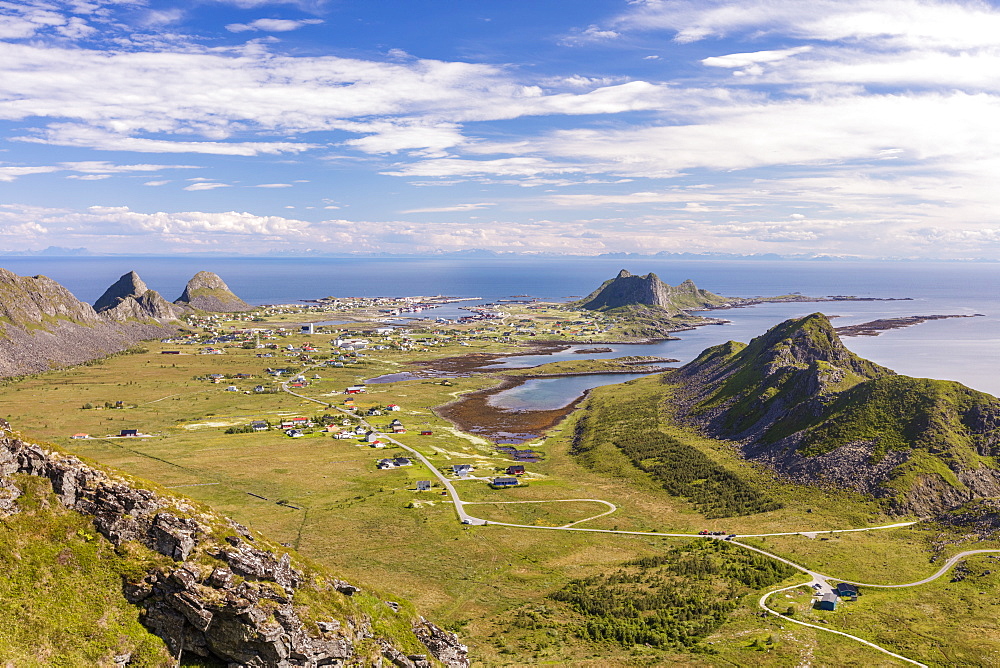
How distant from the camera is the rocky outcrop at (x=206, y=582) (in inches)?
1129

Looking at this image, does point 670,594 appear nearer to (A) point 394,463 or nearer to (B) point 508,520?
(B) point 508,520

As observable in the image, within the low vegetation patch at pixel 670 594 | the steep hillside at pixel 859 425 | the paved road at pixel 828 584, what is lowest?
the low vegetation patch at pixel 670 594

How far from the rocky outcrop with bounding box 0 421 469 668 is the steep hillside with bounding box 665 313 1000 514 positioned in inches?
3024

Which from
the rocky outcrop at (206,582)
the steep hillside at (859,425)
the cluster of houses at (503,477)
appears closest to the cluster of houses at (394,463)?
the cluster of houses at (503,477)

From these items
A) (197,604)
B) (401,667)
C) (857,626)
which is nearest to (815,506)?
(857,626)

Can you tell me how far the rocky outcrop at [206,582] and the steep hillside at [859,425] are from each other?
252 ft

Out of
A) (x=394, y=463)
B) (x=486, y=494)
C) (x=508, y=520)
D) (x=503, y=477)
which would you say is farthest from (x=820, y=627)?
(x=394, y=463)

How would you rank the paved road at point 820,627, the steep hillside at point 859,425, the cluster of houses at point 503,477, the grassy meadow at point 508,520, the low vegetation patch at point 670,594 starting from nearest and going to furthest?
the paved road at point 820,627 → the grassy meadow at point 508,520 → the low vegetation patch at point 670,594 → the steep hillside at point 859,425 → the cluster of houses at point 503,477

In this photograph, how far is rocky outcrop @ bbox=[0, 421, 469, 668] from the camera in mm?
28688

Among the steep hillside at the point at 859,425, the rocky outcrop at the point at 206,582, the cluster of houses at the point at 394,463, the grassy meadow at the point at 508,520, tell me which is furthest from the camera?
the cluster of houses at the point at 394,463

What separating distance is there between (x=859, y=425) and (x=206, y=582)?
96.7 meters

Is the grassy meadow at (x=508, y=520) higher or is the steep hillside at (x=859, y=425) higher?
the steep hillside at (x=859, y=425)

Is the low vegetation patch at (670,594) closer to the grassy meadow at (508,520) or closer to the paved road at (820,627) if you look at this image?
the grassy meadow at (508,520)

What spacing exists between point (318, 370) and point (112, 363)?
69.5 metres
